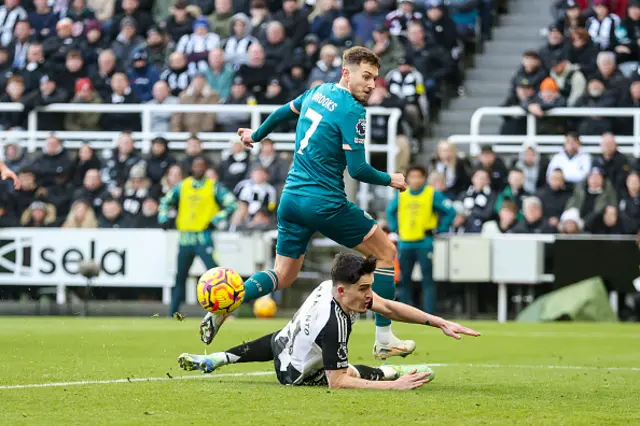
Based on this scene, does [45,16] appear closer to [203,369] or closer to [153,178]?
[153,178]

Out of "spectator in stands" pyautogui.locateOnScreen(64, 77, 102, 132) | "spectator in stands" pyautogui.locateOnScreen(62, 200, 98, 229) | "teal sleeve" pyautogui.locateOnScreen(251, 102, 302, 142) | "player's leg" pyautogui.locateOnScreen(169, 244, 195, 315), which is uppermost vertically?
"spectator in stands" pyautogui.locateOnScreen(64, 77, 102, 132)

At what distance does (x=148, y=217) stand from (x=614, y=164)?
23.9 feet

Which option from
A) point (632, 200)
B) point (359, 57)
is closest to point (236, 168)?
point (632, 200)

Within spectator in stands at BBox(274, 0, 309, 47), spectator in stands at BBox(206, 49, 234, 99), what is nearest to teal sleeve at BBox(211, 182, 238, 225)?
spectator in stands at BBox(206, 49, 234, 99)

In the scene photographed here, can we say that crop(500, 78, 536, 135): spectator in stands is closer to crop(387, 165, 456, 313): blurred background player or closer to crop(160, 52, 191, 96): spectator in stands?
crop(387, 165, 456, 313): blurred background player

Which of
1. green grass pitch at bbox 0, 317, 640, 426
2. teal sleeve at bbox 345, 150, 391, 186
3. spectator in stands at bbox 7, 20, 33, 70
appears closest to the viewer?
green grass pitch at bbox 0, 317, 640, 426

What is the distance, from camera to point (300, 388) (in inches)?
337

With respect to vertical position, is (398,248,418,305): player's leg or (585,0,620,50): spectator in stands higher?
(585,0,620,50): spectator in stands

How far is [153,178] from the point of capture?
21844 mm

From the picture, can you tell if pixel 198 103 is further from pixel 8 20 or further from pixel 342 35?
pixel 8 20

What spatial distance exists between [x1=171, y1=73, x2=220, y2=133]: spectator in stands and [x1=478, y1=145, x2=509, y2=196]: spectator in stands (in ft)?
15.8

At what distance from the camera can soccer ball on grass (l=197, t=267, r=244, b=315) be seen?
912cm

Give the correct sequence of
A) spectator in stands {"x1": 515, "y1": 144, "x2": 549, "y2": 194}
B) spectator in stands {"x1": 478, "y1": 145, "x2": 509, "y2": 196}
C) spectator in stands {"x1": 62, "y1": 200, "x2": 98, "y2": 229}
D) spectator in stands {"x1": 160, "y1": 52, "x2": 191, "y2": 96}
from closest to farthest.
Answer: spectator in stands {"x1": 478, "y1": 145, "x2": 509, "y2": 196}
spectator in stands {"x1": 515, "y1": 144, "x2": 549, "y2": 194}
spectator in stands {"x1": 62, "y1": 200, "x2": 98, "y2": 229}
spectator in stands {"x1": 160, "y1": 52, "x2": 191, "y2": 96}

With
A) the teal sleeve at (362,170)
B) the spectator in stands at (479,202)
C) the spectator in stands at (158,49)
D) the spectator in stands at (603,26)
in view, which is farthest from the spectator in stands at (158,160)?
the teal sleeve at (362,170)
